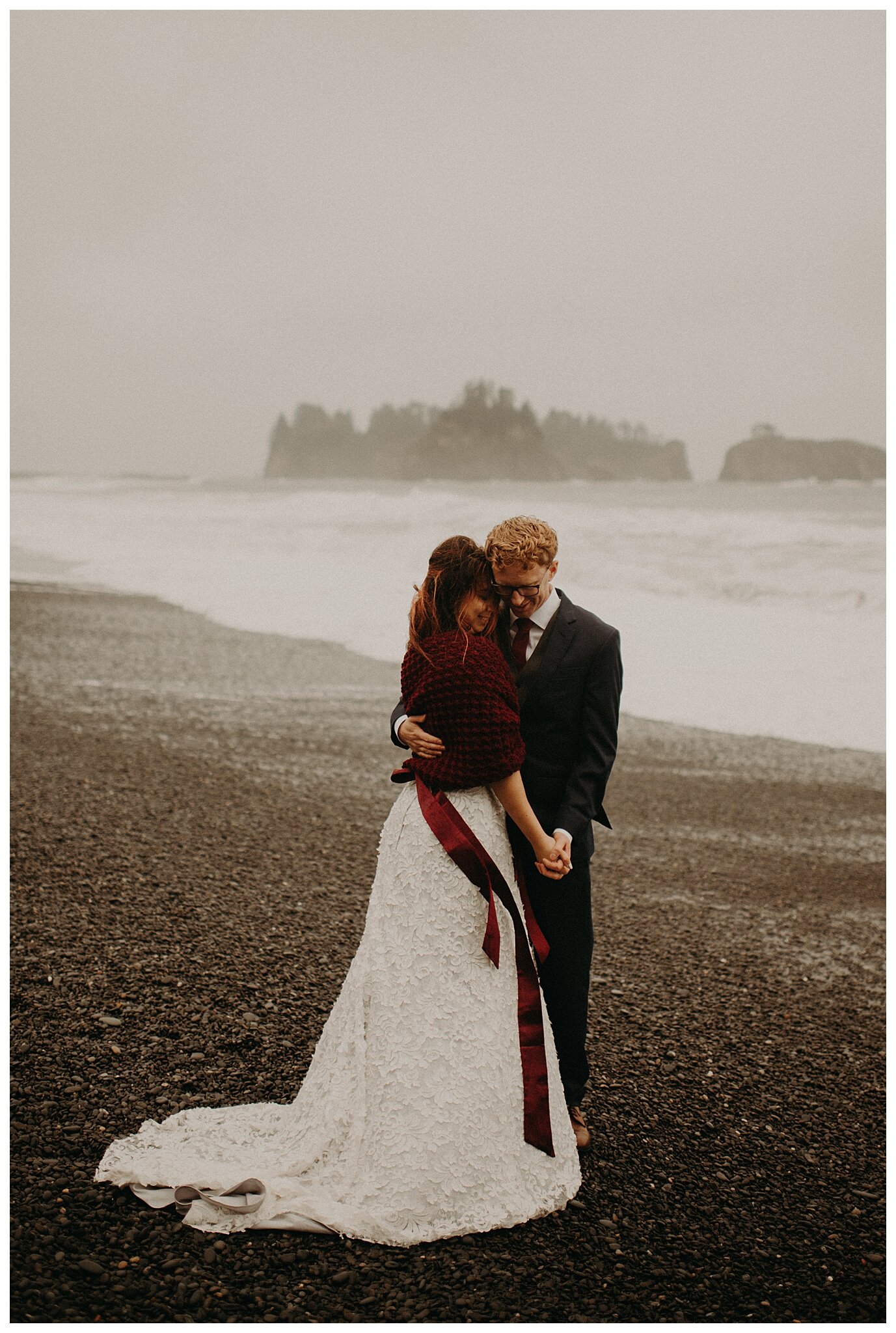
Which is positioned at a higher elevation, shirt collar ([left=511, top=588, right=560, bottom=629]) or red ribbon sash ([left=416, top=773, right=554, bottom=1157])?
shirt collar ([left=511, top=588, right=560, bottom=629])

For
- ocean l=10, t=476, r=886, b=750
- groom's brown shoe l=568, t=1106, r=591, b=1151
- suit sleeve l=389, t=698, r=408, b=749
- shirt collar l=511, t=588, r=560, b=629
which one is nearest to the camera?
suit sleeve l=389, t=698, r=408, b=749

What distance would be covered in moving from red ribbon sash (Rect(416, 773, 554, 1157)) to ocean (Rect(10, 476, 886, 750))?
884 cm

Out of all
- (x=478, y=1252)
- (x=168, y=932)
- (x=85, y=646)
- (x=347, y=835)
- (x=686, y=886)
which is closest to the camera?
(x=478, y=1252)

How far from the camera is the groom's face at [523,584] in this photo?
293 cm

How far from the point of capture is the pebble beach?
270cm

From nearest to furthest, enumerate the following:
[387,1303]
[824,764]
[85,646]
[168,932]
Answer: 1. [387,1303]
2. [168,932]
3. [824,764]
4. [85,646]

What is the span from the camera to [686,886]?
6.20m

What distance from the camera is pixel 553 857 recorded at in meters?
2.99

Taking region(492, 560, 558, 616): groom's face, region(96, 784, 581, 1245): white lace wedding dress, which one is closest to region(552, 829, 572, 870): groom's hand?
region(96, 784, 581, 1245): white lace wedding dress

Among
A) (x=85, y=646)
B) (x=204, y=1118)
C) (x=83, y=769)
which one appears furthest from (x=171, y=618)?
(x=204, y=1118)

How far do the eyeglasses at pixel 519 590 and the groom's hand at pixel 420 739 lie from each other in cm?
42

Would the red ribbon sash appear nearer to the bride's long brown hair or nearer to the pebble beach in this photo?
the pebble beach

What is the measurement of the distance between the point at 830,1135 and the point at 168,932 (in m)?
2.93

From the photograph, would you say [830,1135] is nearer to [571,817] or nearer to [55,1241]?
[571,817]
